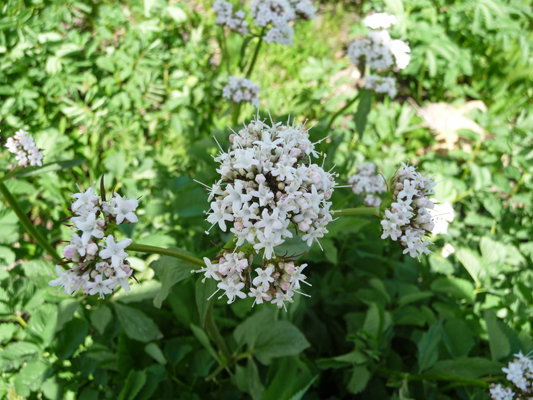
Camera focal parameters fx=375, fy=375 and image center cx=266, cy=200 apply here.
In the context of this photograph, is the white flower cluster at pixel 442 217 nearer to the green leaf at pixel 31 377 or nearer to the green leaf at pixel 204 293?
the green leaf at pixel 204 293

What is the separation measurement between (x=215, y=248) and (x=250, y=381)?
0.73 meters

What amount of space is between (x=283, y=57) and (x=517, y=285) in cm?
365

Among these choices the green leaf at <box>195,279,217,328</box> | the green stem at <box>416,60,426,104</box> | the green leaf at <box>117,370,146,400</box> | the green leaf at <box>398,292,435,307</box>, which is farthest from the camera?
the green stem at <box>416,60,426,104</box>

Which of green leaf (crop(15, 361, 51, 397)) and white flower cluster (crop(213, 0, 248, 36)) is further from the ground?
white flower cluster (crop(213, 0, 248, 36))

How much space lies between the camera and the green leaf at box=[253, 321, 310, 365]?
198cm

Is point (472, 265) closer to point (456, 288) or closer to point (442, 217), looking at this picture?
point (456, 288)

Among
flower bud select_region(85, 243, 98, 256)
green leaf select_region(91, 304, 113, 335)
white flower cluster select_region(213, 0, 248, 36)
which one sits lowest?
green leaf select_region(91, 304, 113, 335)

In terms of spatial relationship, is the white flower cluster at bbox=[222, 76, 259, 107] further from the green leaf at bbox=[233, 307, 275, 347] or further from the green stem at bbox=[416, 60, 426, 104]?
the green stem at bbox=[416, 60, 426, 104]

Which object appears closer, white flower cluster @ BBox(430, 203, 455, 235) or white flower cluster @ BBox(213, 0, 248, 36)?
white flower cluster @ BBox(430, 203, 455, 235)

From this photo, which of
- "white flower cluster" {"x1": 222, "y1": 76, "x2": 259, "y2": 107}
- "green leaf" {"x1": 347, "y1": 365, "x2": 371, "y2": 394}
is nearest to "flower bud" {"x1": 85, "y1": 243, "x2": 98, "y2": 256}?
"green leaf" {"x1": 347, "y1": 365, "x2": 371, "y2": 394}

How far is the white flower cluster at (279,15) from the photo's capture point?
272 centimetres

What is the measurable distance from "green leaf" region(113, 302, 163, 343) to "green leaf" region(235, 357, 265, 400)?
0.49 m

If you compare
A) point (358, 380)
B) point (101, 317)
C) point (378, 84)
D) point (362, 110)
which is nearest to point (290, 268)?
point (358, 380)

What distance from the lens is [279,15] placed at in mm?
2830
